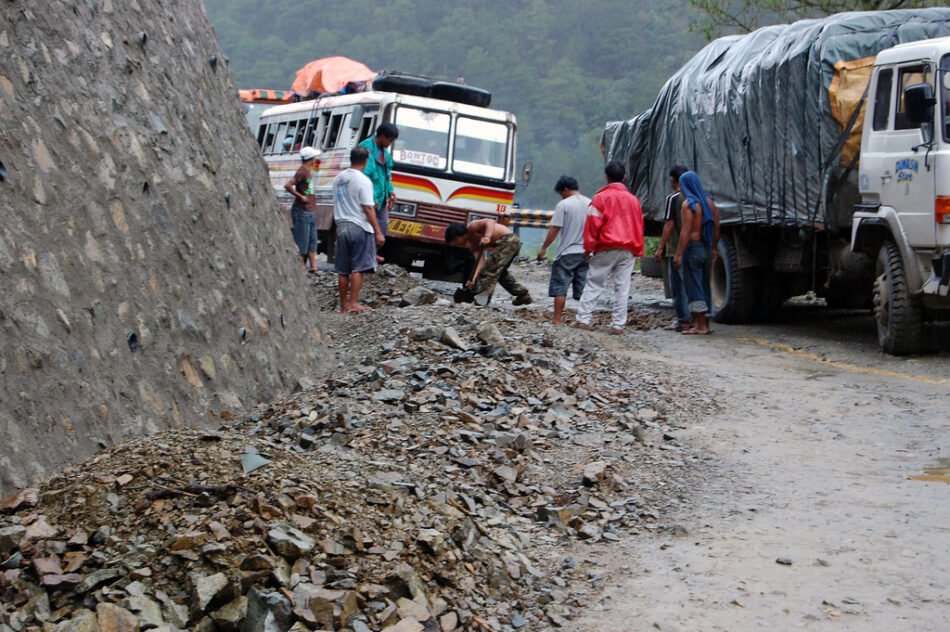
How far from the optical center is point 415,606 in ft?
12.3

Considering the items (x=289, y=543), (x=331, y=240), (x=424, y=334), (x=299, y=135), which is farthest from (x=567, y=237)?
(x=299, y=135)

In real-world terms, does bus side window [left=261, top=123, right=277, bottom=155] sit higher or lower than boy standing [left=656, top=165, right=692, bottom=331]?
higher

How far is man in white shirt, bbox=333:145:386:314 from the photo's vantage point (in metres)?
10.6

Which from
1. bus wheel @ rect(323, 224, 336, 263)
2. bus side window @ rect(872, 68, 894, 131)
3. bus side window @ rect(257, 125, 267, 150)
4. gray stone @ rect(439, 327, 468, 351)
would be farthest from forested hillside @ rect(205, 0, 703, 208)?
gray stone @ rect(439, 327, 468, 351)

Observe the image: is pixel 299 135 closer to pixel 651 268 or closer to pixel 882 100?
pixel 651 268

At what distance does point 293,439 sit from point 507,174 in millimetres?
11143

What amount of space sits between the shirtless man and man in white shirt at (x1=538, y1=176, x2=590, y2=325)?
463mm

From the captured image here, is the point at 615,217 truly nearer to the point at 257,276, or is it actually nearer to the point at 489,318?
the point at 489,318

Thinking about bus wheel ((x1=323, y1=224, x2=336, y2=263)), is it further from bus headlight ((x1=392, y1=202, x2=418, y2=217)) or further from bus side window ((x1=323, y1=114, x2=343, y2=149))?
bus headlight ((x1=392, y1=202, x2=418, y2=217))

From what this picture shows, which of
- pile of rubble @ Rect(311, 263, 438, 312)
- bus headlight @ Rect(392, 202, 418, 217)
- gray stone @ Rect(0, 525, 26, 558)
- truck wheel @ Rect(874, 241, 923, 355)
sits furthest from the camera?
bus headlight @ Rect(392, 202, 418, 217)

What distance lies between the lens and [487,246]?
38.4 feet

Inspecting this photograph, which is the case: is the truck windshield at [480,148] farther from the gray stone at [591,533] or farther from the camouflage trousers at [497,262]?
the gray stone at [591,533]

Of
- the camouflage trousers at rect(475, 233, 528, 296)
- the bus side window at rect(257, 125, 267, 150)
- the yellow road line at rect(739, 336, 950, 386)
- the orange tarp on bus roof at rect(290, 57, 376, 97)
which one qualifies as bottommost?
the yellow road line at rect(739, 336, 950, 386)

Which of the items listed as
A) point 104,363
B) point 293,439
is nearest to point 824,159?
point 293,439
